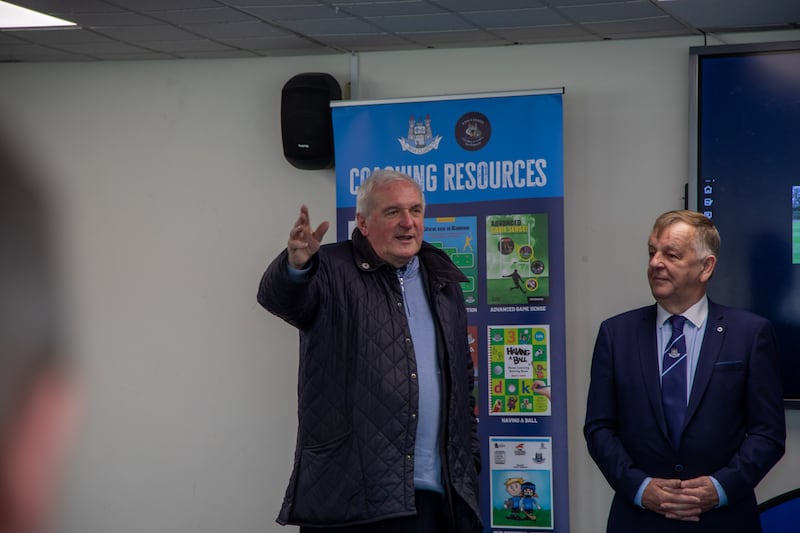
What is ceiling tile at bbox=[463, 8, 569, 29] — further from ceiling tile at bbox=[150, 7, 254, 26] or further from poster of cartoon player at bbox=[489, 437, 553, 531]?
poster of cartoon player at bbox=[489, 437, 553, 531]

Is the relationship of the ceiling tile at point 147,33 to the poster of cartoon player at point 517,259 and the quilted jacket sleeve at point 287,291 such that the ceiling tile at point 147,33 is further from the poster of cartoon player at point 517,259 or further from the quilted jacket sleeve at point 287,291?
the quilted jacket sleeve at point 287,291

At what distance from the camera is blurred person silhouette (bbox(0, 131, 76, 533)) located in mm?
5488

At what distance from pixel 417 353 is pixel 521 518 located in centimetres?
174

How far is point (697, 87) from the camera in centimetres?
448

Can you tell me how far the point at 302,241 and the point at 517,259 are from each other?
2.00m

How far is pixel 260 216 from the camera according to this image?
5270 millimetres

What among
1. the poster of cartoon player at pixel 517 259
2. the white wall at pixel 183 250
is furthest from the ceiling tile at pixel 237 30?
the poster of cartoon player at pixel 517 259

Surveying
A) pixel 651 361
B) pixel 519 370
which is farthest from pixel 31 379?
pixel 651 361

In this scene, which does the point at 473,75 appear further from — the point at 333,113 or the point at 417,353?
the point at 417,353

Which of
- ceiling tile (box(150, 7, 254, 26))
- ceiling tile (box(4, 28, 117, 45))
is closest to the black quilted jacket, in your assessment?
ceiling tile (box(150, 7, 254, 26))

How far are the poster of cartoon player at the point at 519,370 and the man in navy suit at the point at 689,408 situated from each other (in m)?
1.34

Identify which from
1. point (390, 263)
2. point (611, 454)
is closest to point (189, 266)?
point (390, 263)

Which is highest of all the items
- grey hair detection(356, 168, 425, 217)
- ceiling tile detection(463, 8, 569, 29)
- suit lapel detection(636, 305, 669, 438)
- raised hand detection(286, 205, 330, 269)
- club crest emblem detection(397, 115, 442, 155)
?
ceiling tile detection(463, 8, 569, 29)

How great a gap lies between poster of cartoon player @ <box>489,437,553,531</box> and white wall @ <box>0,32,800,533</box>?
3.89 feet
